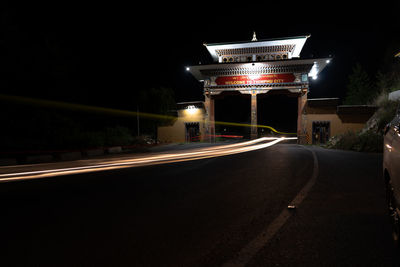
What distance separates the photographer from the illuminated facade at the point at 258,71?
24.2m

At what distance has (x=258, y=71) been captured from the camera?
25.3 m

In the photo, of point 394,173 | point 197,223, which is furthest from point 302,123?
point 197,223

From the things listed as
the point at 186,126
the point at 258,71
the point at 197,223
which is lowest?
the point at 197,223

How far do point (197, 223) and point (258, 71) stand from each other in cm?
2443

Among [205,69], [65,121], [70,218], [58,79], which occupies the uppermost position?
[205,69]

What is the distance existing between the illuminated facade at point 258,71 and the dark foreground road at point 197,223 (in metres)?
20.2

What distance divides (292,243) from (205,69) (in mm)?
25169

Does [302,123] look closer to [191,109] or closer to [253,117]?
[253,117]

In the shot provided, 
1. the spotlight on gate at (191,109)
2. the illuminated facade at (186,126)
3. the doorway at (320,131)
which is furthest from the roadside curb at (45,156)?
the doorway at (320,131)

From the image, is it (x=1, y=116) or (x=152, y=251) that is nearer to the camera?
(x=152, y=251)

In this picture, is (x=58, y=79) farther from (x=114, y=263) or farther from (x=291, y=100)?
(x=291, y=100)

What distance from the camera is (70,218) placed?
353cm

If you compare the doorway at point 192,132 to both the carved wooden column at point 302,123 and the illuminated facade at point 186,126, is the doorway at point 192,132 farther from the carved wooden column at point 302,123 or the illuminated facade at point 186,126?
the carved wooden column at point 302,123

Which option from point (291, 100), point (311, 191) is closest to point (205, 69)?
point (311, 191)
